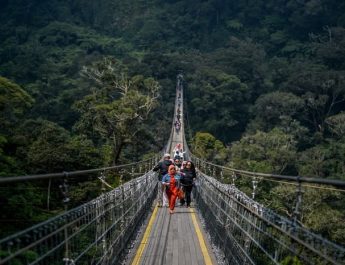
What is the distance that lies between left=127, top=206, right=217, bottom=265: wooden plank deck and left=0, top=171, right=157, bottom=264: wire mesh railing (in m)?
0.37

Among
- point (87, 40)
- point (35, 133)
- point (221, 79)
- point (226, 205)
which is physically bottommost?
point (226, 205)

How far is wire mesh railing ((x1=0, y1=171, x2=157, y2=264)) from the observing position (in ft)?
5.41

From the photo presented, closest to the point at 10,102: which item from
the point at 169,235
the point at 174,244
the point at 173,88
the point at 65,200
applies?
the point at 169,235

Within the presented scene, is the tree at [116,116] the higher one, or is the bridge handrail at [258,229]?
the tree at [116,116]

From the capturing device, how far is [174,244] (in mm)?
5359

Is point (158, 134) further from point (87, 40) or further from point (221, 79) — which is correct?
point (87, 40)

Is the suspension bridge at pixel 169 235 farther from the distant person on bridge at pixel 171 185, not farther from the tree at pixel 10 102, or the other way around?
the tree at pixel 10 102

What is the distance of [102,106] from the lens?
794 inches

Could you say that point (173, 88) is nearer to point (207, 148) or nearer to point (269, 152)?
point (207, 148)

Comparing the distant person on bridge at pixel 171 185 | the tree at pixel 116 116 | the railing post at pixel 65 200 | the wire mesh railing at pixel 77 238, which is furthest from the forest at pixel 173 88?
the distant person on bridge at pixel 171 185

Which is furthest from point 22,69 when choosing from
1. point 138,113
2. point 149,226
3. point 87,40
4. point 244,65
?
point 149,226

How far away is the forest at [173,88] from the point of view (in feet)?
55.2

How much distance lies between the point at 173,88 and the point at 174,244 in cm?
3713

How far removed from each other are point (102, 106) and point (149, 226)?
553 inches
